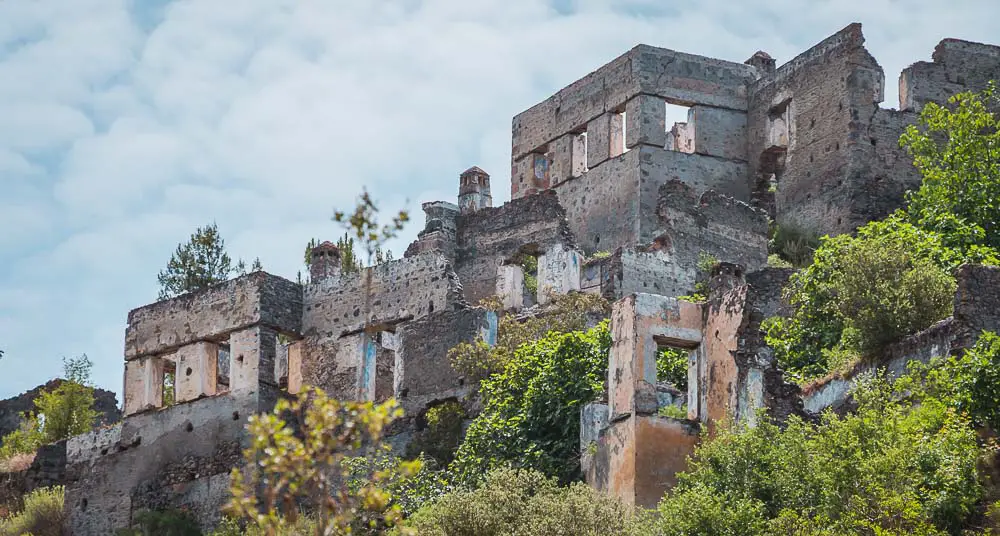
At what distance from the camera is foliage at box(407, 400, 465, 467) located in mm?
29219

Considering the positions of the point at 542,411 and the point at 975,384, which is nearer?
the point at 975,384

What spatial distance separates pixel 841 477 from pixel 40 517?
52.5 ft

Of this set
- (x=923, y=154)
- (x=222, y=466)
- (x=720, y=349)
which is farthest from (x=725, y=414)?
(x=923, y=154)

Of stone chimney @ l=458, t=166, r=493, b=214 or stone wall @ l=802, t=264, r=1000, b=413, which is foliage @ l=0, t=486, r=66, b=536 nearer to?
stone chimney @ l=458, t=166, r=493, b=214

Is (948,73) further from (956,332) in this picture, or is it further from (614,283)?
(956,332)

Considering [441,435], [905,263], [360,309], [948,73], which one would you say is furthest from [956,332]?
[948,73]

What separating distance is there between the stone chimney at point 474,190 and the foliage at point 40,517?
9.84 metres

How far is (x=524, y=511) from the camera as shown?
78.2ft

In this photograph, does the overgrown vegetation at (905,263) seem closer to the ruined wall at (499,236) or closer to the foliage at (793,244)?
the foliage at (793,244)

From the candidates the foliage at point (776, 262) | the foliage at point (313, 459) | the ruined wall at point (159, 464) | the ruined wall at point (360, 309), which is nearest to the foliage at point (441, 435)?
the ruined wall at point (360, 309)

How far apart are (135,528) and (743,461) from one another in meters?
12.3

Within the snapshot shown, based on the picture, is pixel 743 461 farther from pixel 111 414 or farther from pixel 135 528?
pixel 111 414

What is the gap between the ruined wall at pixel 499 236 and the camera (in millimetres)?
36656

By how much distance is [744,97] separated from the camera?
40562 millimetres
